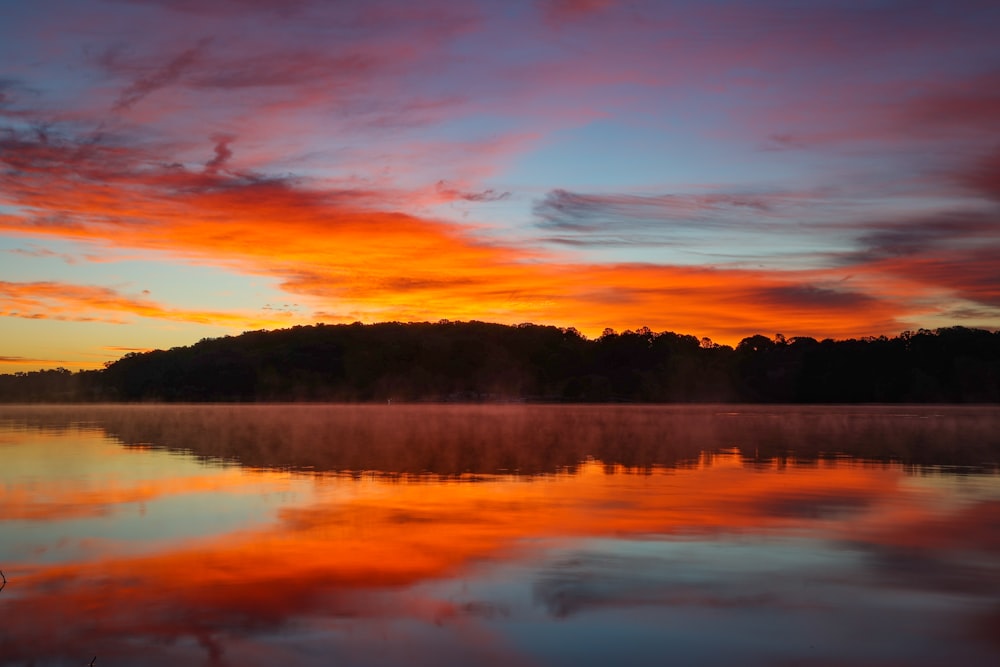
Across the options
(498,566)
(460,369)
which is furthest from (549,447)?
(460,369)

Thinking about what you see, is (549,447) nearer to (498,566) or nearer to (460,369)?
(498,566)

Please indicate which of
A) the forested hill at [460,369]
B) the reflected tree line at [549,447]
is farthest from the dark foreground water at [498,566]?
the forested hill at [460,369]

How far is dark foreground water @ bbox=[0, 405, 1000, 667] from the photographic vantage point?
8828mm

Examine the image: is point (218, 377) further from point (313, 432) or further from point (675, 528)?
point (675, 528)

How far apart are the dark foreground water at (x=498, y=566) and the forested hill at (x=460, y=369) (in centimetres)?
11553

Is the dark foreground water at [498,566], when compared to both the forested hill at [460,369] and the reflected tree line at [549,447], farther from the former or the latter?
the forested hill at [460,369]

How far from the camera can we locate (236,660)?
27.5ft

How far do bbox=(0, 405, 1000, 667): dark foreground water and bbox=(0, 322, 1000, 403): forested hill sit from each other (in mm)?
115534

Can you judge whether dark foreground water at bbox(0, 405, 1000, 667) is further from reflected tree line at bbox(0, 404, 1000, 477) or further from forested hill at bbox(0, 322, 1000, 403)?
forested hill at bbox(0, 322, 1000, 403)

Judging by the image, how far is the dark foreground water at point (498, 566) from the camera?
348 inches

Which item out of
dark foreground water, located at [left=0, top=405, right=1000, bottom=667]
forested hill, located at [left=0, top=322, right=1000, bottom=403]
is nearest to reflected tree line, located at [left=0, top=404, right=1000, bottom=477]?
dark foreground water, located at [left=0, top=405, right=1000, bottom=667]

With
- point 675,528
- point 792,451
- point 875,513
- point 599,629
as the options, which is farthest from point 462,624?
point 792,451

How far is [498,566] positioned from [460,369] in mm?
160766

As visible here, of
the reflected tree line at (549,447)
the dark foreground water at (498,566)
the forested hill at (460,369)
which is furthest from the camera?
the forested hill at (460,369)
